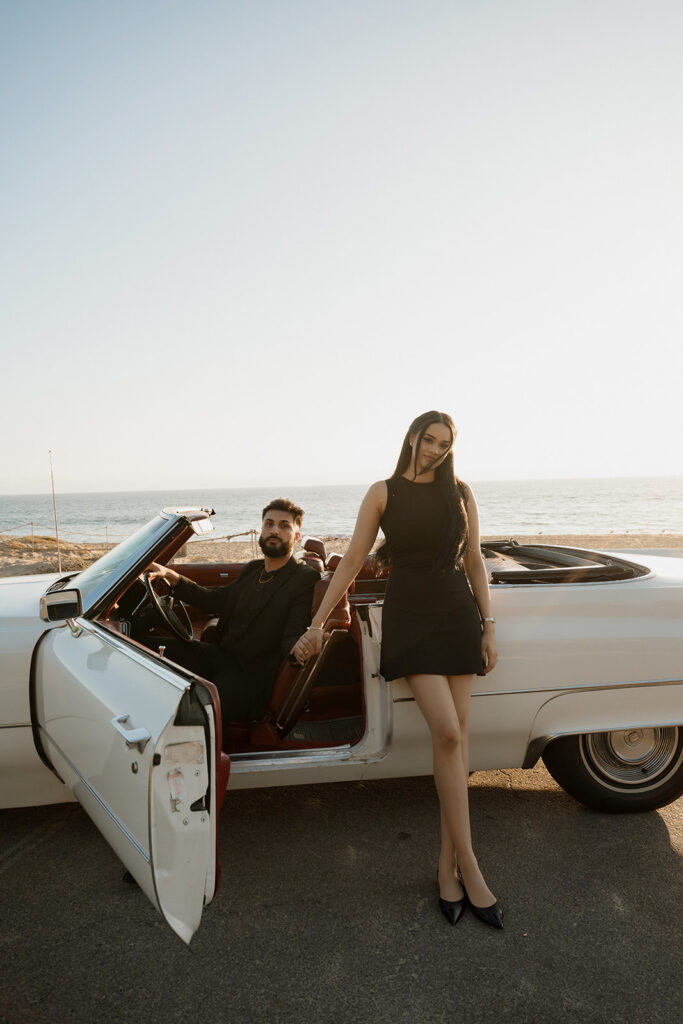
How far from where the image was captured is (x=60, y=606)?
2.83 m

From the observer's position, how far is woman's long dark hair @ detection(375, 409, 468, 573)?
2.88m

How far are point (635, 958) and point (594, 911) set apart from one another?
282 millimetres

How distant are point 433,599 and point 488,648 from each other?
33 centimetres

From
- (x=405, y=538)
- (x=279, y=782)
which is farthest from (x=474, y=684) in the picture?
(x=279, y=782)

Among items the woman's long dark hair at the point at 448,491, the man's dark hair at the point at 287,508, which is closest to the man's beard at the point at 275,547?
the man's dark hair at the point at 287,508

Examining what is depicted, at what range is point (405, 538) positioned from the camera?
2893 millimetres

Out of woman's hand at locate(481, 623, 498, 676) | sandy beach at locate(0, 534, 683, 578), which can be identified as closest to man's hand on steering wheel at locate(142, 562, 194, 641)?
woman's hand at locate(481, 623, 498, 676)

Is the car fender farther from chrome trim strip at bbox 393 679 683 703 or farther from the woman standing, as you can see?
the woman standing

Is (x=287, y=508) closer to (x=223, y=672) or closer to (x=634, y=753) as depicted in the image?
(x=223, y=672)

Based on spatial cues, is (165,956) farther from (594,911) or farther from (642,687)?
(642,687)

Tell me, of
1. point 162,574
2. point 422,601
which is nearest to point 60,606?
point 162,574

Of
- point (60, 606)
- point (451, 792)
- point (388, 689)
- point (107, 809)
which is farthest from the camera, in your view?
point (388, 689)

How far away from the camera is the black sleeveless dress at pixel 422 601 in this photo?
2836mm

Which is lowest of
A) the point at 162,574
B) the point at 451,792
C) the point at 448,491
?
the point at 451,792
